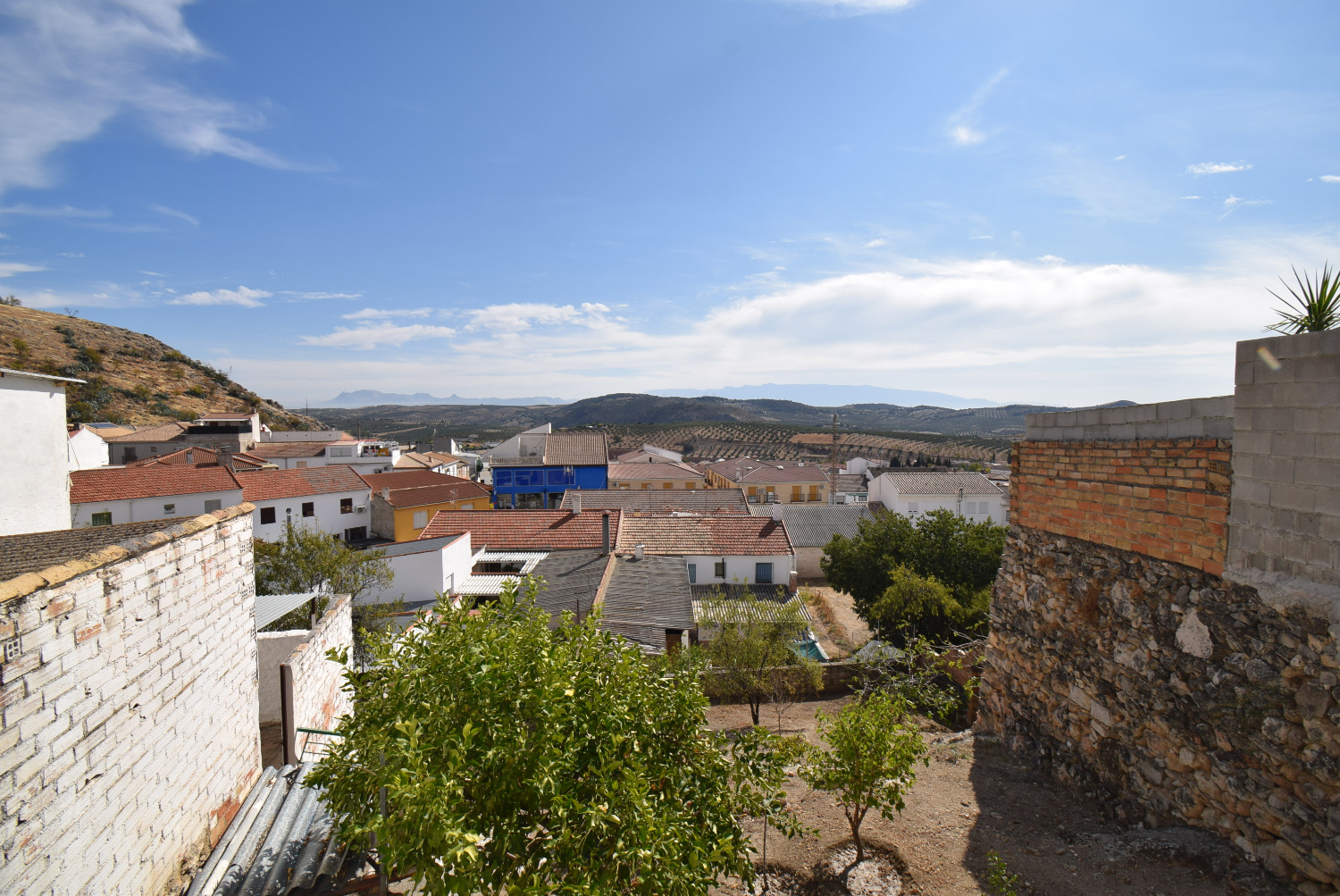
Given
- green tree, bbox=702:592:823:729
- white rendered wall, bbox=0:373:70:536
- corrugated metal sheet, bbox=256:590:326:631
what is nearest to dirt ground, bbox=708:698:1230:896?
green tree, bbox=702:592:823:729

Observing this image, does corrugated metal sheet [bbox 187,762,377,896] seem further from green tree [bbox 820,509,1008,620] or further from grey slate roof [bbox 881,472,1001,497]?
grey slate roof [bbox 881,472,1001,497]

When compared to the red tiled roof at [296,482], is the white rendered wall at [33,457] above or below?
above

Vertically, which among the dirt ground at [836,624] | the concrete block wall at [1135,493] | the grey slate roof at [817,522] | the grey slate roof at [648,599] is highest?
the concrete block wall at [1135,493]

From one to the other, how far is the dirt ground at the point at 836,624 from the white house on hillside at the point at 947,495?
15818 millimetres

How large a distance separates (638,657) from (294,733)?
535 cm

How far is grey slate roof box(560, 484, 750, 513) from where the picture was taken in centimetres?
3734

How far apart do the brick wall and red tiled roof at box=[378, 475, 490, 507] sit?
38881 millimetres

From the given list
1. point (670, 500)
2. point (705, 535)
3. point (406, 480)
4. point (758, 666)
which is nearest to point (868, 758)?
point (758, 666)

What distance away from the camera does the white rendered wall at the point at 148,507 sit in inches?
1145

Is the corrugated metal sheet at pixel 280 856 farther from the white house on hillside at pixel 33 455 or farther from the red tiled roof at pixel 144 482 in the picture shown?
the red tiled roof at pixel 144 482

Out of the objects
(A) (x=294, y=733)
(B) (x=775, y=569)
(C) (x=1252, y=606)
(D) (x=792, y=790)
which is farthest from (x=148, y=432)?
(C) (x=1252, y=606)

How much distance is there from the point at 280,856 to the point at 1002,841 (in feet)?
23.5

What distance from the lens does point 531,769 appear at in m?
3.75

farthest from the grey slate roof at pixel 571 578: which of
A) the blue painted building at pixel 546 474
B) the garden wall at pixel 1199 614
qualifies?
the blue painted building at pixel 546 474
